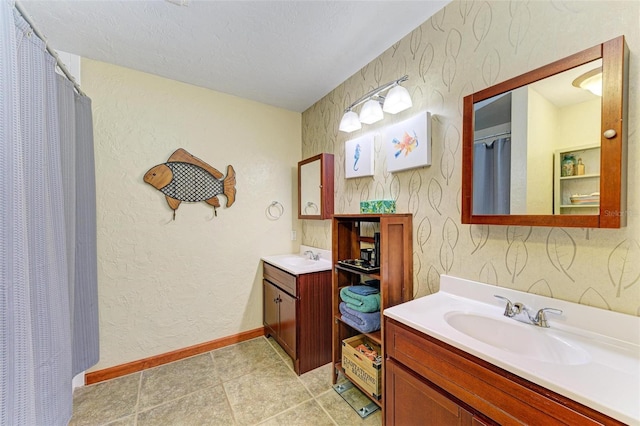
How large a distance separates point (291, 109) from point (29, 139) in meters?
2.26

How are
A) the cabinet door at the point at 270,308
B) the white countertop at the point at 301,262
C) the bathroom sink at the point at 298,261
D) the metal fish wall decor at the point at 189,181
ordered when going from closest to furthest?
the white countertop at the point at 301,262 < the metal fish wall decor at the point at 189,181 < the cabinet door at the point at 270,308 < the bathroom sink at the point at 298,261

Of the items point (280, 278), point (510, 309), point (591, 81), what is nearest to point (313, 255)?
point (280, 278)

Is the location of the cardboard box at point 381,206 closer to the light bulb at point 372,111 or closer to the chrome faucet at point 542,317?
the light bulb at point 372,111

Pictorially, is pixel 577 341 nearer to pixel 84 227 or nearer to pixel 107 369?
pixel 84 227

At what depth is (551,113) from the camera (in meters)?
1.07

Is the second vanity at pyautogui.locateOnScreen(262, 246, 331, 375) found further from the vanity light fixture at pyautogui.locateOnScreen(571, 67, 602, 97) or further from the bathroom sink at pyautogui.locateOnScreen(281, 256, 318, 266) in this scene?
the vanity light fixture at pyautogui.locateOnScreen(571, 67, 602, 97)

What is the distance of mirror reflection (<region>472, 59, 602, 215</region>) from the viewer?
97 centimetres

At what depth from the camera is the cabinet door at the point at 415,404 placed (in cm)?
99

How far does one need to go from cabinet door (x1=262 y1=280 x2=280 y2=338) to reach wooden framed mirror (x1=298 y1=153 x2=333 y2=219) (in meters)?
0.81

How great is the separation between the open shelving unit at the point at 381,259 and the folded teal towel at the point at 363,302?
0.12 metres

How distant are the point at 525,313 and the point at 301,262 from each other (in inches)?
72.5

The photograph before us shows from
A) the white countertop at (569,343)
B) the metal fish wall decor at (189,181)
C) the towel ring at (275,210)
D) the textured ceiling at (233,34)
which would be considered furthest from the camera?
the towel ring at (275,210)

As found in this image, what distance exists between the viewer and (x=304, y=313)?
2.03m

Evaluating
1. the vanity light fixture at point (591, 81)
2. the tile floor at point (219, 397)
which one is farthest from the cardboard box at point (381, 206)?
the tile floor at point (219, 397)
